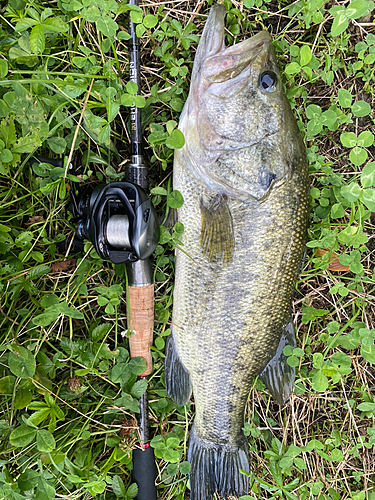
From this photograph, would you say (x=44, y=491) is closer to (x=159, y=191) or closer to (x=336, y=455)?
(x=159, y=191)

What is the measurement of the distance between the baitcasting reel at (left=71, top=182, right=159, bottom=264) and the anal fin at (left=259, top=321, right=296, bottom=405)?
1069mm

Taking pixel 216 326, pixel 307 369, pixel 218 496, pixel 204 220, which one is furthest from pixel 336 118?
pixel 218 496

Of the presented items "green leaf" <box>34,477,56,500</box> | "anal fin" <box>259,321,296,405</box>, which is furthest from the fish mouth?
"green leaf" <box>34,477,56,500</box>

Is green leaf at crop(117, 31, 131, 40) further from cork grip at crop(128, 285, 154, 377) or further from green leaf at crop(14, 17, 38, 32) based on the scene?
cork grip at crop(128, 285, 154, 377)

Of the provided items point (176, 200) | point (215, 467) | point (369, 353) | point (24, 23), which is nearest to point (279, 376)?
point (369, 353)

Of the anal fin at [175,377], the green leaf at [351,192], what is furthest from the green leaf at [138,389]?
the green leaf at [351,192]

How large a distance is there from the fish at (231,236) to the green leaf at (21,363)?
2.46 ft

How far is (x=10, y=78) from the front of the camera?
5.47ft

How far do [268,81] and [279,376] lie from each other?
1682 mm

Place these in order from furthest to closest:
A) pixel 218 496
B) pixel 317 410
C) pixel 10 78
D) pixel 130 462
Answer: pixel 317 410, pixel 218 496, pixel 130 462, pixel 10 78

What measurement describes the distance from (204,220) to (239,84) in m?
0.70

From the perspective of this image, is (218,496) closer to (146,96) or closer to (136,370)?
(136,370)

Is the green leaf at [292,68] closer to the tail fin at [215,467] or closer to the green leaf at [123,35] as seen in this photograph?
the green leaf at [123,35]

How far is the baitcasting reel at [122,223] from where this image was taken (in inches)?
61.6
